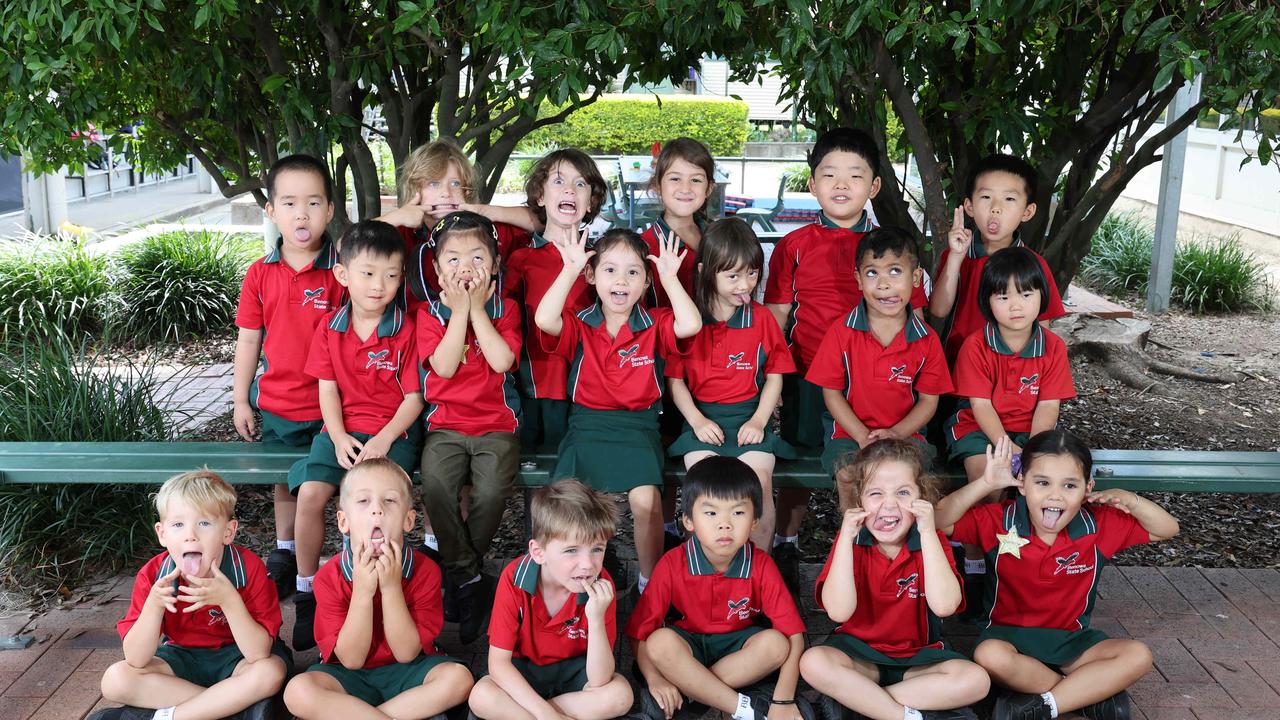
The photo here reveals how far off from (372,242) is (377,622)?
124 cm

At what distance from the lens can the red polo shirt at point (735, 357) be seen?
3.84m

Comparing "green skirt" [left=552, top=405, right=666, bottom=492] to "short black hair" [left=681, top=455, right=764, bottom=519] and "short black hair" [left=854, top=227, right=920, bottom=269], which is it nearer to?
"short black hair" [left=681, top=455, right=764, bottom=519]

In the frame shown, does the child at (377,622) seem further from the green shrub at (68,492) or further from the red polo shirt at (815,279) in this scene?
the red polo shirt at (815,279)

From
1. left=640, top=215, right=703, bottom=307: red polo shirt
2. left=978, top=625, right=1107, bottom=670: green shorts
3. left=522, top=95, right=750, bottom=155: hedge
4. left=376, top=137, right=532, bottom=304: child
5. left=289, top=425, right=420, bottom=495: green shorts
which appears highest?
left=522, top=95, right=750, bottom=155: hedge

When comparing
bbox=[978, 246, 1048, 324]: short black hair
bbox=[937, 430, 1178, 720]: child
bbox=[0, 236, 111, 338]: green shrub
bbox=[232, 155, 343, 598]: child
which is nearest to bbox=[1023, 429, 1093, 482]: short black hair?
bbox=[937, 430, 1178, 720]: child

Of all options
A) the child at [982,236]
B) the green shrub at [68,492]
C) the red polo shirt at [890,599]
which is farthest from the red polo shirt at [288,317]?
the child at [982,236]

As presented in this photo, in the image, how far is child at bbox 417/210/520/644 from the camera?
3.66 metres

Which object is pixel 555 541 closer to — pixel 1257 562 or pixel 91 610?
pixel 91 610

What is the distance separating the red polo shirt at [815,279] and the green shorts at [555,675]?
147cm

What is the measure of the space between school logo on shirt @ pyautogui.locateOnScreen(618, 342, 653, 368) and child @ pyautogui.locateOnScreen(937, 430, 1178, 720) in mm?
1077

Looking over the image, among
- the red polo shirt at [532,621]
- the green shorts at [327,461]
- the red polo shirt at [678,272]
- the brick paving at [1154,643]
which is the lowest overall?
the brick paving at [1154,643]

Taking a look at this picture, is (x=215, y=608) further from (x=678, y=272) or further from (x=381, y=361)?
(x=678, y=272)

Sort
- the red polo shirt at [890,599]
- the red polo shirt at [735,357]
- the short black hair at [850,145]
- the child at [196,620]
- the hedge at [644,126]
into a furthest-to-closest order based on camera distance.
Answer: the hedge at [644,126], the short black hair at [850,145], the red polo shirt at [735,357], the red polo shirt at [890,599], the child at [196,620]

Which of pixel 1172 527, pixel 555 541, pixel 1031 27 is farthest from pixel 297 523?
pixel 1031 27
